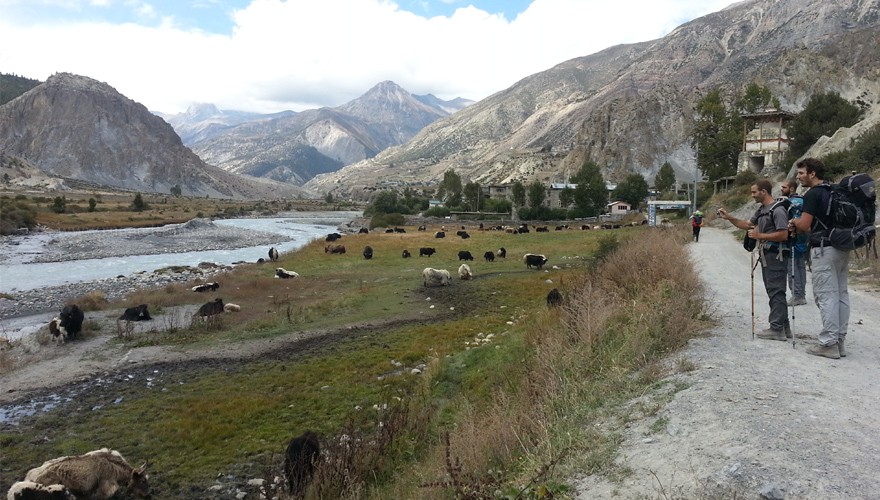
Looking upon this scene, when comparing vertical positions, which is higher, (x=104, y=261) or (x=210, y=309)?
(x=210, y=309)

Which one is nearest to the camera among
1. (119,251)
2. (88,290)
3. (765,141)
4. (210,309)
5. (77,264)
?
(210,309)

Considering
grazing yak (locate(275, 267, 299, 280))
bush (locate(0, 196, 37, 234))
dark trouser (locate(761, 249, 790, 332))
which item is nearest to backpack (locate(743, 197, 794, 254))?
dark trouser (locate(761, 249, 790, 332))

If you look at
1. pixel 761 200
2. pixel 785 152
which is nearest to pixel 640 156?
pixel 785 152

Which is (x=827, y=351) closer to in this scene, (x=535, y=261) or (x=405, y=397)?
(x=405, y=397)

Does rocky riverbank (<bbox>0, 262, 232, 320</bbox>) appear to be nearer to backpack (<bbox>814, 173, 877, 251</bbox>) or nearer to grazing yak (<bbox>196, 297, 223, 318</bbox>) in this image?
grazing yak (<bbox>196, 297, 223, 318</bbox>)

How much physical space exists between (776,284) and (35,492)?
11471mm

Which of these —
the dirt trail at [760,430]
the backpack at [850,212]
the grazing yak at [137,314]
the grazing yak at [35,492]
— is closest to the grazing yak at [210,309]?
the grazing yak at [137,314]

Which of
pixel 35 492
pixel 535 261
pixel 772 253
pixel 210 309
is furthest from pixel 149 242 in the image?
pixel 772 253

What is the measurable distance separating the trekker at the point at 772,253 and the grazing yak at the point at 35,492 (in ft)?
34.5

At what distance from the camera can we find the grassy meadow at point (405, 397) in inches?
251

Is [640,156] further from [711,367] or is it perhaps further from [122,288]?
[711,367]

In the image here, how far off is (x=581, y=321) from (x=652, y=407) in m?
3.93

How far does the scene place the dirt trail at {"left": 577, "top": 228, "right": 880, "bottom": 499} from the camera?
445 cm

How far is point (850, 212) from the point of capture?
24.3ft
